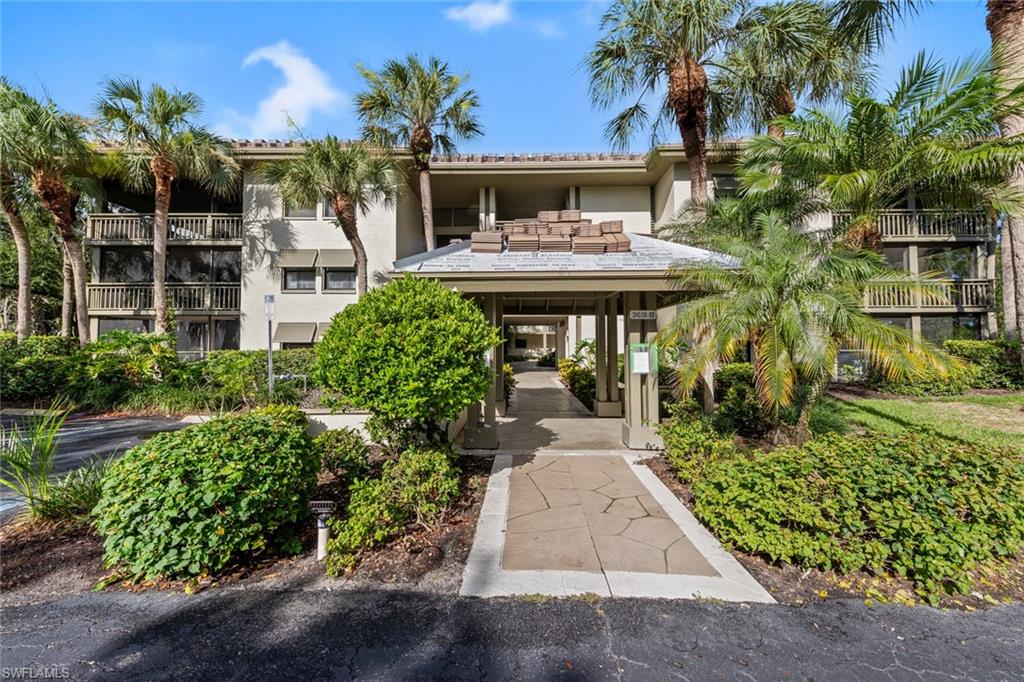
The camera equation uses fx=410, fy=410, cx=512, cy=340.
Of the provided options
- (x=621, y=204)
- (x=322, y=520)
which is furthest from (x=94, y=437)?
(x=621, y=204)

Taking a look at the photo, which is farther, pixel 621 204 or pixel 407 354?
pixel 621 204

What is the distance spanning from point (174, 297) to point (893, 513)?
21.0m

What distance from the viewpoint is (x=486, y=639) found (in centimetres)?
266

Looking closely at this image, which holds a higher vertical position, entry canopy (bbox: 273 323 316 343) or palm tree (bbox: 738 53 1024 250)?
palm tree (bbox: 738 53 1024 250)

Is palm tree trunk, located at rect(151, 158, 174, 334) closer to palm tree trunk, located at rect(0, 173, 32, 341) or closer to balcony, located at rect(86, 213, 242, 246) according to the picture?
balcony, located at rect(86, 213, 242, 246)

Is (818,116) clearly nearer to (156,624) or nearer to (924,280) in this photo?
(924,280)

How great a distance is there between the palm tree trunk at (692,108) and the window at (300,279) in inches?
540

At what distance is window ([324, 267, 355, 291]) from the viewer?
52.8ft

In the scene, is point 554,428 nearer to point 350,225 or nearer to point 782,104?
point 350,225

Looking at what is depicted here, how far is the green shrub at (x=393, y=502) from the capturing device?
3.47 metres

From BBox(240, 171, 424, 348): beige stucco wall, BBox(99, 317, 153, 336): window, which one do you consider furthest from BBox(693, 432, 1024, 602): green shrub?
BBox(99, 317, 153, 336): window

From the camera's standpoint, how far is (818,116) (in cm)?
652

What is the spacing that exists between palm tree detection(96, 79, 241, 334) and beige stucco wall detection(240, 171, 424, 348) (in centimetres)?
215

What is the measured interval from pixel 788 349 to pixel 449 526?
193 inches
